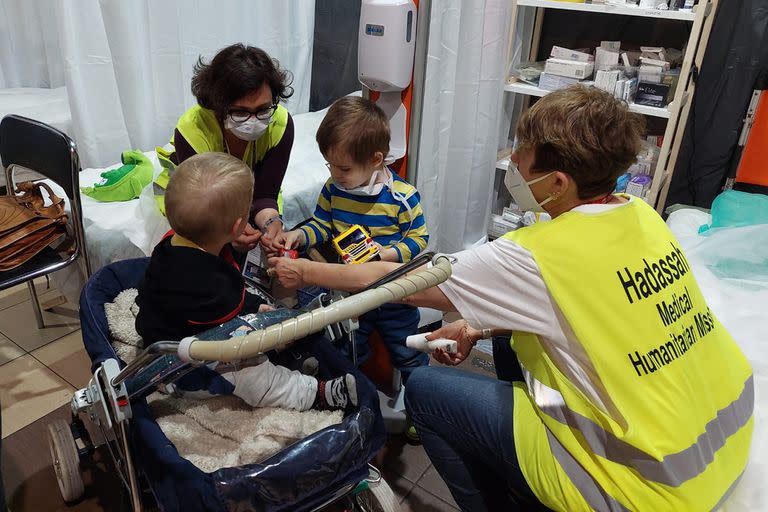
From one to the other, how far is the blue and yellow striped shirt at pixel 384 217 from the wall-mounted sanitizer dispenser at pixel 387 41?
0.34m

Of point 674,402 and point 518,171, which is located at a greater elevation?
point 518,171

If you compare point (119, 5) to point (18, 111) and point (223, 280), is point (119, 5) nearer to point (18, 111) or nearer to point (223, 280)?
point (18, 111)

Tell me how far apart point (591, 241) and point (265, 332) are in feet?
1.89

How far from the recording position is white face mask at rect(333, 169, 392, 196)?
157cm

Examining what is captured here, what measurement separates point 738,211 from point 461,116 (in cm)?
115

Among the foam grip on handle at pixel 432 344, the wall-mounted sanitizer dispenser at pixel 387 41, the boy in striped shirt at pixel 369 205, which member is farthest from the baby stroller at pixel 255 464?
the wall-mounted sanitizer dispenser at pixel 387 41

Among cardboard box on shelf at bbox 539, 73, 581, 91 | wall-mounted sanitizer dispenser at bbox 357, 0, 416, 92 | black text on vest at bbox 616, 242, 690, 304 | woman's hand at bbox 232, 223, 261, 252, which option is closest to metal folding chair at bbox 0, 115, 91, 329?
woman's hand at bbox 232, 223, 261, 252

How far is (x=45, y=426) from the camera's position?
5.74ft

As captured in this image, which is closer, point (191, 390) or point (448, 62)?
point (191, 390)

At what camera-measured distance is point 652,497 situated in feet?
3.14

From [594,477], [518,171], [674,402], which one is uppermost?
[518,171]

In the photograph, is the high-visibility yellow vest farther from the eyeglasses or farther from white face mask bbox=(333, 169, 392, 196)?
the eyeglasses

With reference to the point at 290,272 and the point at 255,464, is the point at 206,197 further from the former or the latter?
the point at 255,464

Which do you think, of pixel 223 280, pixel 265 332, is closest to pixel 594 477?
pixel 265 332
